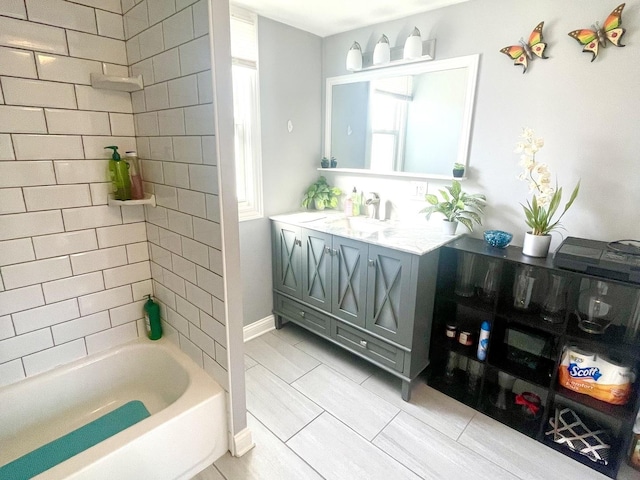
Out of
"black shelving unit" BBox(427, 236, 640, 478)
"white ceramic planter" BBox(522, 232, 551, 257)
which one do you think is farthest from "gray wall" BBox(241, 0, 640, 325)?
"black shelving unit" BBox(427, 236, 640, 478)

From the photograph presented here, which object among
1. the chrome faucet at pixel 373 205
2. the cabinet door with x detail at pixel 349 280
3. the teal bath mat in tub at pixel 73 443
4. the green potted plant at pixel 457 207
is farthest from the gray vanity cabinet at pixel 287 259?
the teal bath mat in tub at pixel 73 443

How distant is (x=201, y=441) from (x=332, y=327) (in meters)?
1.08

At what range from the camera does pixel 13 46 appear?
51.1 inches

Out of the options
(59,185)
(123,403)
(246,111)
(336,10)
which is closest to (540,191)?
(336,10)

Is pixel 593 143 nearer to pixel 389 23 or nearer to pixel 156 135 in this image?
pixel 389 23

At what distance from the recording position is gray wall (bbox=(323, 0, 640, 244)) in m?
1.59

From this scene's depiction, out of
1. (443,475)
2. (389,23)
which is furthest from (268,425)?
(389,23)

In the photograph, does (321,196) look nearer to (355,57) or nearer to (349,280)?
(349,280)

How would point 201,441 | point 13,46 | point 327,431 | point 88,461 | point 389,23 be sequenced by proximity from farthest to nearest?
point 389,23 < point 327,431 < point 201,441 < point 13,46 < point 88,461

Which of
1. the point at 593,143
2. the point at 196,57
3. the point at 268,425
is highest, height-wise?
the point at 196,57

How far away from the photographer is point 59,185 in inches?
58.2

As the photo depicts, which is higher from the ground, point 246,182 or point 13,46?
point 13,46

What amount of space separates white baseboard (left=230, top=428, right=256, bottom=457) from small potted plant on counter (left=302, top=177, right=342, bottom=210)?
1661mm

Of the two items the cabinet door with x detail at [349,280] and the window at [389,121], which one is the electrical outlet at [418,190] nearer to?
the window at [389,121]
